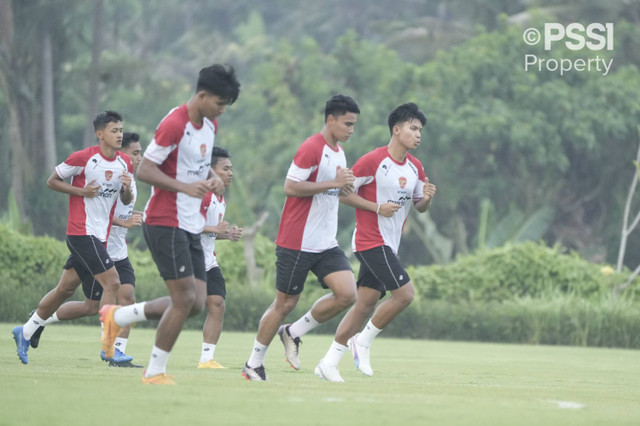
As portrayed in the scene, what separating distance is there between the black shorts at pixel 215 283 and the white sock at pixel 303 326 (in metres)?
1.29

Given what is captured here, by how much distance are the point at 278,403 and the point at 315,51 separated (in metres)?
35.0

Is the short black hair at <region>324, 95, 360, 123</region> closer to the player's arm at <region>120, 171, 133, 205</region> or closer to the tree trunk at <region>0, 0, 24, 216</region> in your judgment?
the player's arm at <region>120, 171, 133, 205</region>

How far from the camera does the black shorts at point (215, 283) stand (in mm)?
12367

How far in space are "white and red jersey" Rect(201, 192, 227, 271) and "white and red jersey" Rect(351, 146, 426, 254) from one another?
1.85 metres

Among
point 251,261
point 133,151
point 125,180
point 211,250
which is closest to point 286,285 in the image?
point 211,250

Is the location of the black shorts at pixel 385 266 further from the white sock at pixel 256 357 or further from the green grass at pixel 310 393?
the white sock at pixel 256 357

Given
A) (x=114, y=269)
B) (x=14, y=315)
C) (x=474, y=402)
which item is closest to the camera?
(x=474, y=402)

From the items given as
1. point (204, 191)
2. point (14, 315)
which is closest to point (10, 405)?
point (204, 191)

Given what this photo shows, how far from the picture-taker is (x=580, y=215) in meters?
39.7

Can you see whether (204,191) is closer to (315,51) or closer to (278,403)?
(278,403)

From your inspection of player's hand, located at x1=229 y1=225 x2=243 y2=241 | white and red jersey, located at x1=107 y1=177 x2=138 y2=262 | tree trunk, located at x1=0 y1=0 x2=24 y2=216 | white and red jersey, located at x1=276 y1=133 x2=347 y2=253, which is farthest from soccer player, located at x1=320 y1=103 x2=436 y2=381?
tree trunk, located at x1=0 y1=0 x2=24 y2=216

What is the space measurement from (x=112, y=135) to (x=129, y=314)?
12.2 feet

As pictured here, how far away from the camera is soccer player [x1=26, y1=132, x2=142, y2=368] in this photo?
12.1m

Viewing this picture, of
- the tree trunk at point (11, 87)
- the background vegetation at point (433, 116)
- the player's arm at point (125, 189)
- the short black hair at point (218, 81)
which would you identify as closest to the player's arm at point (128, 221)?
the player's arm at point (125, 189)
